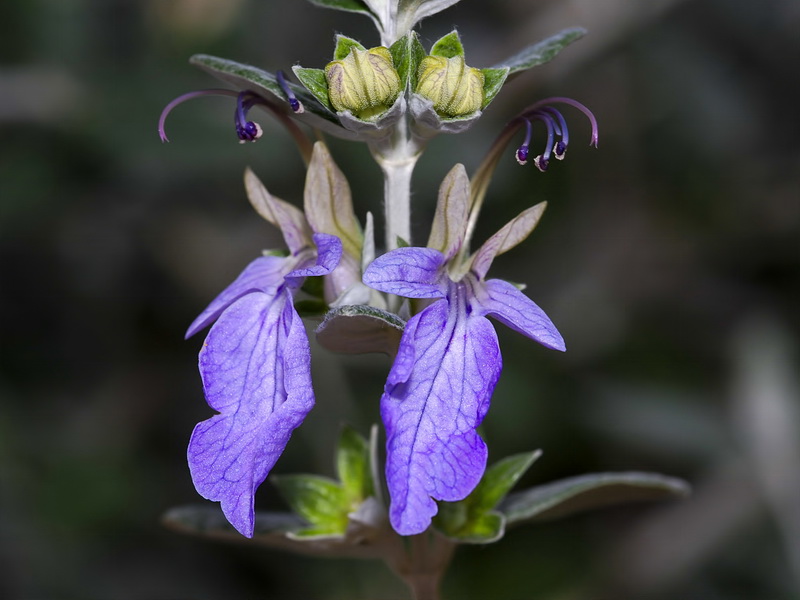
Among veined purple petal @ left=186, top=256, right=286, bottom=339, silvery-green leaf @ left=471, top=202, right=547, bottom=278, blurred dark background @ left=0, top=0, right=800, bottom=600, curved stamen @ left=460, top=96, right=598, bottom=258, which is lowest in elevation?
blurred dark background @ left=0, top=0, right=800, bottom=600

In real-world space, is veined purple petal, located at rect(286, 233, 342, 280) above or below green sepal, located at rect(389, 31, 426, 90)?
below

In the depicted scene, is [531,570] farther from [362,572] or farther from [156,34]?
[156,34]

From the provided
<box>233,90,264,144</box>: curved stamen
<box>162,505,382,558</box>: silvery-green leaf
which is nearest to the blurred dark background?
<box>162,505,382,558</box>: silvery-green leaf

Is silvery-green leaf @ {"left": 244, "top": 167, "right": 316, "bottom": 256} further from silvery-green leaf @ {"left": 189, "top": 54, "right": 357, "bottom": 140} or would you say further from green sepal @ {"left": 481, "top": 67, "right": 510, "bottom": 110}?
green sepal @ {"left": 481, "top": 67, "right": 510, "bottom": 110}

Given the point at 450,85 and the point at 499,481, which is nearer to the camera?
the point at 450,85

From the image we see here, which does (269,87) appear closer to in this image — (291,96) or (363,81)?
(291,96)

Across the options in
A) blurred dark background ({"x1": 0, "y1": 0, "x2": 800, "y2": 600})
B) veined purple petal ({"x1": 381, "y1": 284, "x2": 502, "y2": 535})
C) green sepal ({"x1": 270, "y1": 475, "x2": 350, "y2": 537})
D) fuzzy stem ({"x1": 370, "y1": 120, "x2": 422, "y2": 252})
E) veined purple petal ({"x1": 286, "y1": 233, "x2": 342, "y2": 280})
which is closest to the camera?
veined purple petal ({"x1": 381, "y1": 284, "x2": 502, "y2": 535})

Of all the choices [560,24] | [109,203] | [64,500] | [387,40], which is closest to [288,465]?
[64,500]

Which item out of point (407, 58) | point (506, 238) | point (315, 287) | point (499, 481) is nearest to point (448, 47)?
point (407, 58)
